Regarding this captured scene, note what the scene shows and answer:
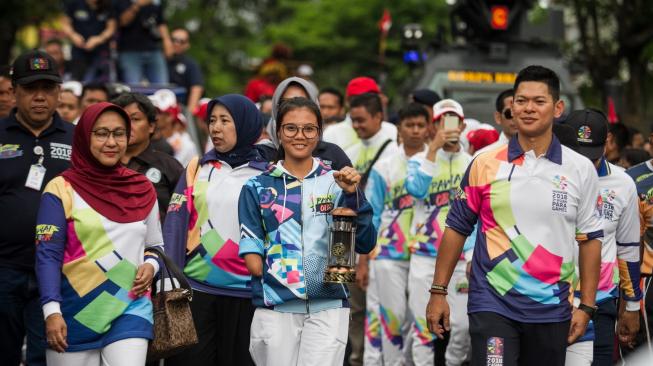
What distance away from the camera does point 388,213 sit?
11.1m

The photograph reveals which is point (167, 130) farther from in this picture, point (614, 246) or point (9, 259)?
point (614, 246)

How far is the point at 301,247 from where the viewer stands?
7223 millimetres

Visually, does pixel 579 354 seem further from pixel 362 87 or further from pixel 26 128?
pixel 362 87

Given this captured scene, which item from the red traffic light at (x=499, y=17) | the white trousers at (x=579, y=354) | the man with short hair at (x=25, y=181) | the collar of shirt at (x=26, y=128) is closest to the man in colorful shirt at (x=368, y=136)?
the collar of shirt at (x=26, y=128)

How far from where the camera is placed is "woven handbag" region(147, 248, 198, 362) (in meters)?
7.24

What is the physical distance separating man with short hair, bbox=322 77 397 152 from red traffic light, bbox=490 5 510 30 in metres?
5.19

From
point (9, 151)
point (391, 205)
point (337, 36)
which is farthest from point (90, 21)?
point (337, 36)

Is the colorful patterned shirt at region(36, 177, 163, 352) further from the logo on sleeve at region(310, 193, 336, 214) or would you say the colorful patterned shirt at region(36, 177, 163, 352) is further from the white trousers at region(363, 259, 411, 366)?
the white trousers at region(363, 259, 411, 366)

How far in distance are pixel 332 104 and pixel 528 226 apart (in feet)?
22.6

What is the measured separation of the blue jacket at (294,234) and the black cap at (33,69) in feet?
6.57

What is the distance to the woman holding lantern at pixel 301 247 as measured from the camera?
708 centimetres

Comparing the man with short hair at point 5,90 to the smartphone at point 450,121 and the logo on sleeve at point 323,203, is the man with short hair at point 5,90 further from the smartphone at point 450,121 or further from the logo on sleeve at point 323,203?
the logo on sleeve at point 323,203

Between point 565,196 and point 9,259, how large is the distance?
3.66 m

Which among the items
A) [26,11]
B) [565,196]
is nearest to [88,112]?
[565,196]
